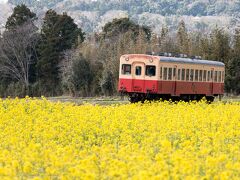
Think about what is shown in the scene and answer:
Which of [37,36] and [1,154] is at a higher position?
[37,36]

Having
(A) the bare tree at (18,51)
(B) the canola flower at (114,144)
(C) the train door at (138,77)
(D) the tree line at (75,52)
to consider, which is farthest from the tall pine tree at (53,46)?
(B) the canola flower at (114,144)

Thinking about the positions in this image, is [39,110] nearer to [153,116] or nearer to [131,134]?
[153,116]

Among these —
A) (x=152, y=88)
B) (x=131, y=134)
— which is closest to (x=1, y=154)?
(x=131, y=134)

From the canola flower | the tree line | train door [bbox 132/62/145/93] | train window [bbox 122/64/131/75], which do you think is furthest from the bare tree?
the canola flower

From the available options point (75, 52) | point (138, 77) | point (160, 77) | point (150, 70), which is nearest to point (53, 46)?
point (75, 52)

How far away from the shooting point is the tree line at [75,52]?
4372 cm

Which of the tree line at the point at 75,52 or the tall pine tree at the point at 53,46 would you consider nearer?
the tree line at the point at 75,52

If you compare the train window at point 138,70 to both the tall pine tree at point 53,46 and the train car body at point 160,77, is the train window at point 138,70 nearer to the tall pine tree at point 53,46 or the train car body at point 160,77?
the train car body at point 160,77

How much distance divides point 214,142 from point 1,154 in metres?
3.54

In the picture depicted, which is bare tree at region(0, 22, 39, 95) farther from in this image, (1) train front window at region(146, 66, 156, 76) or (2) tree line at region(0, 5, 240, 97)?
(1) train front window at region(146, 66, 156, 76)

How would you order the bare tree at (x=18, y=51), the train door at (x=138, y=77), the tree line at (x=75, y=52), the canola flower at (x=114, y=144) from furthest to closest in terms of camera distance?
the bare tree at (x=18, y=51)
the tree line at (x=75, y=52)
the train door at (x=138, y=77)
the canola flower at (x=114, y=144)

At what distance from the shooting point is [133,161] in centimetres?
840

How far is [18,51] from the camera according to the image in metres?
52.6

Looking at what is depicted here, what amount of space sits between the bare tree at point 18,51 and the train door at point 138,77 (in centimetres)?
2376
